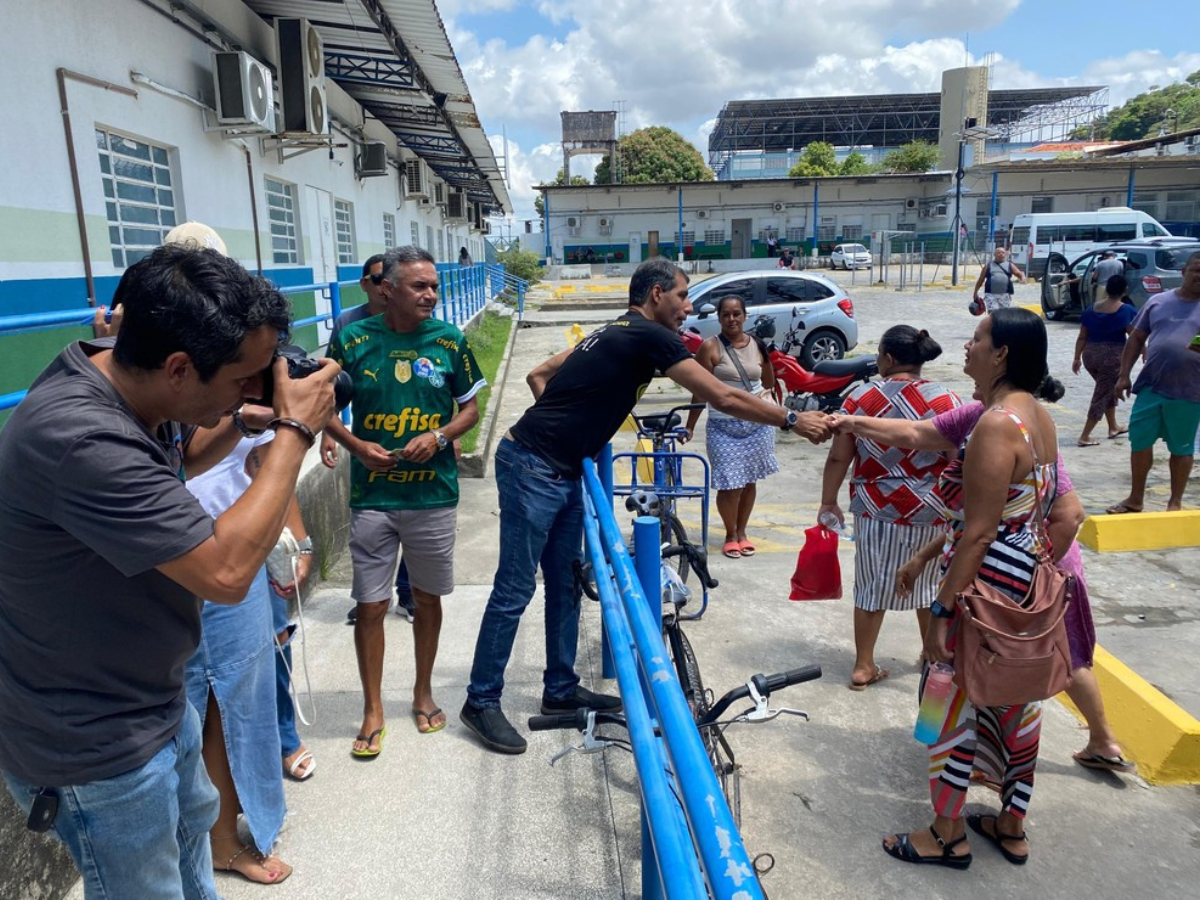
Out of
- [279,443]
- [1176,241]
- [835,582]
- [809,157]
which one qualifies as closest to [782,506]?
[835,582]

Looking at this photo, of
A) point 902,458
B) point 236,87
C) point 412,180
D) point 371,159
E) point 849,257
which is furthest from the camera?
point 849,257

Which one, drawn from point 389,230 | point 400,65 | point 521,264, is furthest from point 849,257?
point 400,65

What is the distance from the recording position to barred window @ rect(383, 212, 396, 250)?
643 inches

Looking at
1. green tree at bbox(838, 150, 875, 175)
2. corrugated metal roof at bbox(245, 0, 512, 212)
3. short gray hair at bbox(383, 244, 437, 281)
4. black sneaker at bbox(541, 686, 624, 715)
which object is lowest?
black sneaker at bbox(541, 686, 624, 715)

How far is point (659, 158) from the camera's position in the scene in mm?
63594

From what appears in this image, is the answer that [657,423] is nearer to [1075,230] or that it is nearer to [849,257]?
[1075,230]

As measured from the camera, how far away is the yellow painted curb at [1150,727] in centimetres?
312

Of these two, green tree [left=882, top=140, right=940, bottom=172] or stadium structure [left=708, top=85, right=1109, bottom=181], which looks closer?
green tree [left=882, top=140, right=940, bottom=172]

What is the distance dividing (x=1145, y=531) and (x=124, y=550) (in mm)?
5986

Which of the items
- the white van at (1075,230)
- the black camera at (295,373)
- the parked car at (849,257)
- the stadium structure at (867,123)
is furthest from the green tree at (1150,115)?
the black camera at (295,373)

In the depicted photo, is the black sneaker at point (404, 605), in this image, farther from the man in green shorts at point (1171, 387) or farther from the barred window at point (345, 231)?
the barred window at point (345, 231)

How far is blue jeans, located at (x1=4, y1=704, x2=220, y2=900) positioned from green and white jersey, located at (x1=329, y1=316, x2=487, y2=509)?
1.57 metres

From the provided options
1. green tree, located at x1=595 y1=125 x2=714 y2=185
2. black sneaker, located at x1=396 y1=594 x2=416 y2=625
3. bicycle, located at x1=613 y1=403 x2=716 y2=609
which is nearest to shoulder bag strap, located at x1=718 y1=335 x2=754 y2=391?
bicycle, located at x1=613 y1=403 x2=716 y2=609

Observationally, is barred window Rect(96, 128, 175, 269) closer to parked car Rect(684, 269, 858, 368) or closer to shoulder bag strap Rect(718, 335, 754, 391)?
shoulder bag strap Rect(718, 335, 754, 391)
